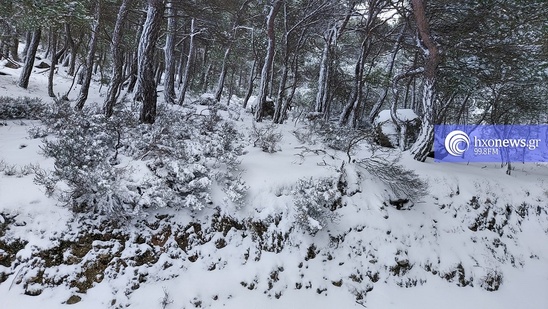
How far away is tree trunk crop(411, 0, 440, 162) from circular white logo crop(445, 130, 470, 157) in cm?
147

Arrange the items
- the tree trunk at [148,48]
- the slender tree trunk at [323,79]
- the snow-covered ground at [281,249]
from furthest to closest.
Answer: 1. the slender tree trunk at [323,79]
2. the tree trunk at [148,48]
3. the snow-covered ground at [281,249]

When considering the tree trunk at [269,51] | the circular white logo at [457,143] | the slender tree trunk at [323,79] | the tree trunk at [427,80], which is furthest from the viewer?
the slender tree trunk at [323,79]

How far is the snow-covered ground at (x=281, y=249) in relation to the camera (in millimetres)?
3910

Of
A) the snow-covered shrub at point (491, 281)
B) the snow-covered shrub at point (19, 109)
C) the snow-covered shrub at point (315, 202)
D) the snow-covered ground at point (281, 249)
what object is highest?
the snow-covered shrub at point (19, 109)

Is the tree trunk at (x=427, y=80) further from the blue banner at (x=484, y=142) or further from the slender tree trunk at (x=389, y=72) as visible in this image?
the slender tree trunk at (x=389, y=72)

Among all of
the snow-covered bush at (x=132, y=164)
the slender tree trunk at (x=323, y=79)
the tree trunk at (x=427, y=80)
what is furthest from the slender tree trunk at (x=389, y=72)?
the snow-covered bush at (x=132, y=164)

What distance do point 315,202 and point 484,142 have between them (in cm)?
908

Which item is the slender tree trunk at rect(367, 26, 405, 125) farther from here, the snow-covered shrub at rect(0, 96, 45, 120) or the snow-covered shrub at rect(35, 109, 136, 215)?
the snow-covered shrub at rect(0, 96, 45, 120)

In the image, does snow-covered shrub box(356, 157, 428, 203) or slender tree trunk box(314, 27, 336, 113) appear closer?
snow-covered shrub box(356, 157, 428, 203)

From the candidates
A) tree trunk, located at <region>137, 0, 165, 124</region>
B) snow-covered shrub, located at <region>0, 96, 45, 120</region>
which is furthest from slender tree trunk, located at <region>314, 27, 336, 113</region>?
snow-covered shrub, located at <region>0, 96, 45, 120</region>

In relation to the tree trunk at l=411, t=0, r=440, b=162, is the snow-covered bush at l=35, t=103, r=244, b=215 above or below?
below

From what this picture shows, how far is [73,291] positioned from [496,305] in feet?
22.6

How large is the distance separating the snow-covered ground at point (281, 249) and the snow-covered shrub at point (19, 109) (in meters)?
0.90

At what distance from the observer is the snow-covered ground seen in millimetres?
3910
